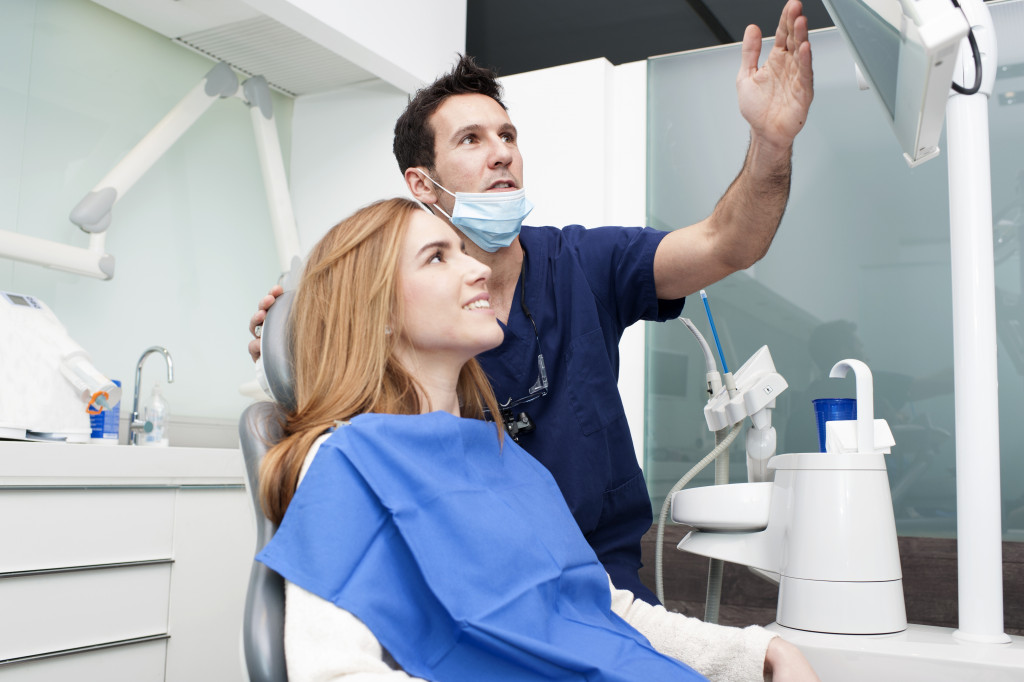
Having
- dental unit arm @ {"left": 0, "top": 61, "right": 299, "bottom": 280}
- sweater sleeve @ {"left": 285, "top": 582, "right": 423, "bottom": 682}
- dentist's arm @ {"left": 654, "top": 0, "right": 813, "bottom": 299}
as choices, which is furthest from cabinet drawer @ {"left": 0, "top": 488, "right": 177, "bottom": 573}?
dentist's arm @ {"left": 654, "top": 0, "right": 813, "bottom": 299}

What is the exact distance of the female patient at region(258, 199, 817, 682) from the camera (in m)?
0.88

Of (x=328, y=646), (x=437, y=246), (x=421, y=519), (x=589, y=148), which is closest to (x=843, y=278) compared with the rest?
(x=589, y=148)

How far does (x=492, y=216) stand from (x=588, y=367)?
1.15 feet

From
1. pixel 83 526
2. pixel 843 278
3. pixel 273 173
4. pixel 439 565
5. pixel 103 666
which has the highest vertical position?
pixel 273 173

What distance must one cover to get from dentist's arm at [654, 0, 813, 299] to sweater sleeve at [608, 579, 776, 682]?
2.17ft

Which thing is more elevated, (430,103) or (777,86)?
(430,103)

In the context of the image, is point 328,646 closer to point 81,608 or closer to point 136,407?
point 81,608

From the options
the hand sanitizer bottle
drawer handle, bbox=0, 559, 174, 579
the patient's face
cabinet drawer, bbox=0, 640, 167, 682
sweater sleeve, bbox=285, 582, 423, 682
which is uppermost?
the patient's face

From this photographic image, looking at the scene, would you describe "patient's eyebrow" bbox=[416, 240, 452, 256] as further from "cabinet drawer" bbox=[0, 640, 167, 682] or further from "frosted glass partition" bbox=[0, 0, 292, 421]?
"frosted glass partition" bbox=[0, 0, 292, 421]

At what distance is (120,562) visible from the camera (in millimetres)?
1949

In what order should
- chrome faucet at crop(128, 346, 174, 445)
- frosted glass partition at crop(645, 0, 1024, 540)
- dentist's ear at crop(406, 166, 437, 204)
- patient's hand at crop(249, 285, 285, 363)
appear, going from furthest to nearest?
1. chrome faucet at crop(128, 346, 174, 445)
2. frosted glass partition at crop(645, 0, 1024, 540)
3. dentist's ear at crop(406, 166, 437, 204)
4. patient's hand at crop(249, 285, 285, 363)

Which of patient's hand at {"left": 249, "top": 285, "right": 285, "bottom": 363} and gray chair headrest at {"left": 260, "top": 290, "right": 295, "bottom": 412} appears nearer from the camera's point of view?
gray chair headrest at {"left": 260, "top": 290, "right": 295, "bottom": 412}

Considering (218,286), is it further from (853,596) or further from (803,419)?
(853,596)

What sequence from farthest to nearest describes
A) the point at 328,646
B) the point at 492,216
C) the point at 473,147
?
the point at 473,147, the point at 492,216, the point at 328,646
